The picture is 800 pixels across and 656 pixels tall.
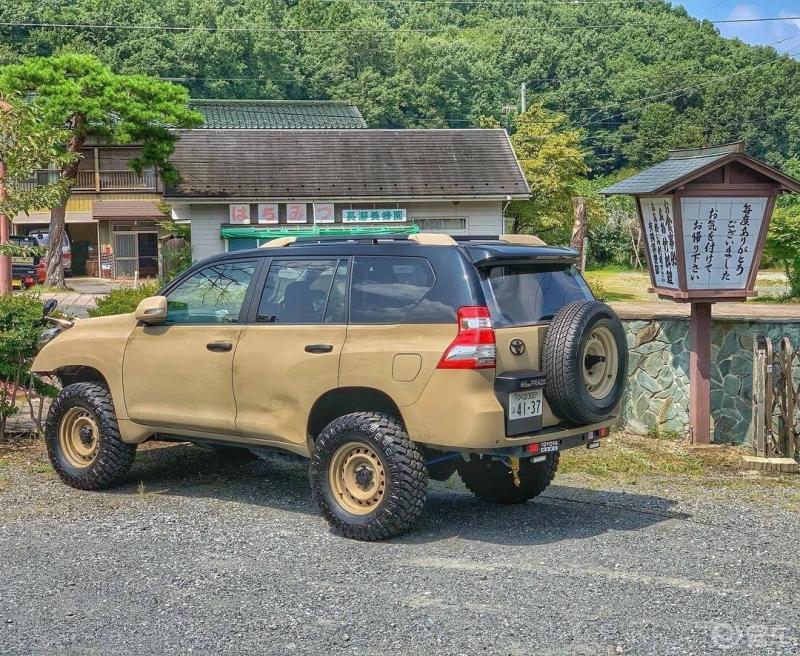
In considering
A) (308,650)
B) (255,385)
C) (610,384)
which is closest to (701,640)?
(308,650)

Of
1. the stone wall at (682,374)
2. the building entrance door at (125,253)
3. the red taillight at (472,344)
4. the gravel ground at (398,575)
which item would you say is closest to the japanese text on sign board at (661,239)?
the stone wall at (682,374)

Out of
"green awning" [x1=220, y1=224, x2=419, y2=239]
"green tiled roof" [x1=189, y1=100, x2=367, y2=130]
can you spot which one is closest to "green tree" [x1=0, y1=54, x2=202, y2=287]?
"green awning" [x1=220, y1=224, x2=419, y2=239]

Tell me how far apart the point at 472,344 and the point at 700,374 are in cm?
500

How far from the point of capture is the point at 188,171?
34.2m

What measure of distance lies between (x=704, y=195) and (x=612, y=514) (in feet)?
14.3

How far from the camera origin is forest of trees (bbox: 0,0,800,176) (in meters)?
79.4

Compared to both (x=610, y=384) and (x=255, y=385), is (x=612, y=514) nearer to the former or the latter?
(x=610, y=384)

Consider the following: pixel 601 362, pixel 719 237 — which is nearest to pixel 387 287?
pixel 601 362

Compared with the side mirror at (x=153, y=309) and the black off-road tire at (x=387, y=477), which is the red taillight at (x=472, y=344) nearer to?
the black off-road tire at (x=387, y=477)

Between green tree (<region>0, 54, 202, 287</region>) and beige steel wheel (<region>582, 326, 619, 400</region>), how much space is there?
93.8 ft

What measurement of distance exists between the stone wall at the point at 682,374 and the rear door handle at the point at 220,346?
557 centimetres

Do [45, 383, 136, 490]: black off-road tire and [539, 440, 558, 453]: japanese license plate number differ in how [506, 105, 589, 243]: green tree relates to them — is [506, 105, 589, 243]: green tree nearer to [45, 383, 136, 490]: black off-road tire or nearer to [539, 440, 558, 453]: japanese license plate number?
[45, 383, 136, 490]: black off-road tire

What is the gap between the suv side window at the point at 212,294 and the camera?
7.60 metres

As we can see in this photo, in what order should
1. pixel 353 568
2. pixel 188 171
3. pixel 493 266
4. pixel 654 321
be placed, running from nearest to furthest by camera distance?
pixel 353 568, pixel 493 266, pixel 654 321, pixel 188 171
